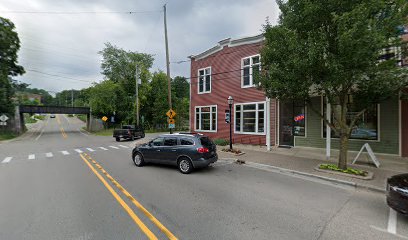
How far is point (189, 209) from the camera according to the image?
16.8ft

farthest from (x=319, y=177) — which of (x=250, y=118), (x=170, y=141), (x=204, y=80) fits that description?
(x=204, y=80)

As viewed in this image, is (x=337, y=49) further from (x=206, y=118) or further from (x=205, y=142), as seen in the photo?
(x=206, y=118)

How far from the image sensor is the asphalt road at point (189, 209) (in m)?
4.08

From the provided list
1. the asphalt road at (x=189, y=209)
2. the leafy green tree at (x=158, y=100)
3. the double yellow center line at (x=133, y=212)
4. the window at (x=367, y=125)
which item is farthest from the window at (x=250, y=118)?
the leafy green tree at (x=158, y=100)

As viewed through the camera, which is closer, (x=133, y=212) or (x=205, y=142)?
(x=133, y=212)

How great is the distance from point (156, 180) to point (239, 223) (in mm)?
4000

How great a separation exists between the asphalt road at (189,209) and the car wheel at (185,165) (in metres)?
0.73

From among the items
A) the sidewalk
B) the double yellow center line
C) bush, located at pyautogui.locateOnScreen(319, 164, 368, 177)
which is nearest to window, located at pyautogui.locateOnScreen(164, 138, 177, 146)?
the double yellow center line

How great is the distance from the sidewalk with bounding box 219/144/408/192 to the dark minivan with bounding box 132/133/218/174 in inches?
124

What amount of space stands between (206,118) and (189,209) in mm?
14910

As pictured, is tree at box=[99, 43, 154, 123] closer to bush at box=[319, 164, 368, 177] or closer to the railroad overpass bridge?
the railroad overpass bridge

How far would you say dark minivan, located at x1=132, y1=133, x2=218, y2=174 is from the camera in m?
8.61

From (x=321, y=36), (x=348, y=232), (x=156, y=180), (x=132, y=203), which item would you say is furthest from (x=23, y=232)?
(x=321, y=36)

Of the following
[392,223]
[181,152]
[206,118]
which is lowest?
[392,223]
